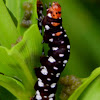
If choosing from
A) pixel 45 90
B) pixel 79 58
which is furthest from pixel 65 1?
pixel 45 90

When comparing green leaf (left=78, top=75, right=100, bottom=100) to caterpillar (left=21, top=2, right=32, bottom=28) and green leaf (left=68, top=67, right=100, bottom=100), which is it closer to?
green leaf (left=68, top=67, right=100, bottom=100)

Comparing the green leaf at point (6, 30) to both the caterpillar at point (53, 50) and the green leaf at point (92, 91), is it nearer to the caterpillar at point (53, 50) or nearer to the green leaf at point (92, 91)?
the caterpillar at point (53, 50)

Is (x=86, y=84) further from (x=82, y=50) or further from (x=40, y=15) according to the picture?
(x=40, y=15)

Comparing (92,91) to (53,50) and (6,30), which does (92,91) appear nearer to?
(53,50)

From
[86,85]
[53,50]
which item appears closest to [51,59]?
[53,50]

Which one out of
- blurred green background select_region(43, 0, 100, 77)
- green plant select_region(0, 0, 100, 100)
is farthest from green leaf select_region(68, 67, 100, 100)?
blurred green background select_region(43, 0, 100, 77)

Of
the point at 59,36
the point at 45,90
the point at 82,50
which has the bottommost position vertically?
the point at 45,90
